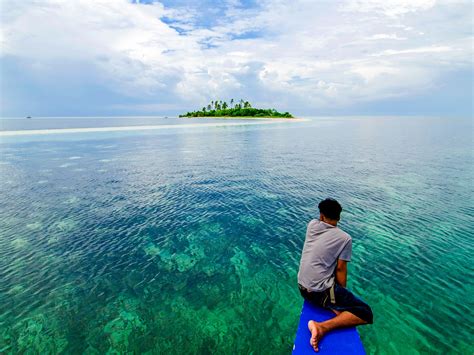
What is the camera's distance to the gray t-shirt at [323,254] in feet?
20.3

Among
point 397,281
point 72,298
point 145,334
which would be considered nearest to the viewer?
point 145,334

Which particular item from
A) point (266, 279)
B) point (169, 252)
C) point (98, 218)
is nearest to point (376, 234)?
point (266, 279)

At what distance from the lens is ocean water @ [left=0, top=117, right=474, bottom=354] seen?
340 inches

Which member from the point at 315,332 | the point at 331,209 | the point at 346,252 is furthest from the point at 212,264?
the point at 331,209

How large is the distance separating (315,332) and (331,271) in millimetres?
1405

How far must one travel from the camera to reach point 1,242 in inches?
571

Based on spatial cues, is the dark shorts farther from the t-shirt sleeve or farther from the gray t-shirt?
the t-shirt sleeve

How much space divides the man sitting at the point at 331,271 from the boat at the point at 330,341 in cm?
15

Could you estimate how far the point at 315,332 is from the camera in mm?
5848

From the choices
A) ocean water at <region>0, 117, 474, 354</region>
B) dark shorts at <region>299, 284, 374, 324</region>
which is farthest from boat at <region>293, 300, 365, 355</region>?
ocean water at <region>0, 117, 474, 354</region>

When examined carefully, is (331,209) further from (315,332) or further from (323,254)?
(315,332)

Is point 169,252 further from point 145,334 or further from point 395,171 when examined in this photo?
point 395,171

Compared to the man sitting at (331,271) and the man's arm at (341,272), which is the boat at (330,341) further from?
the man's arm at (341,272)

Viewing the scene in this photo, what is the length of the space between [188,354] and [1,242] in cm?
1350
